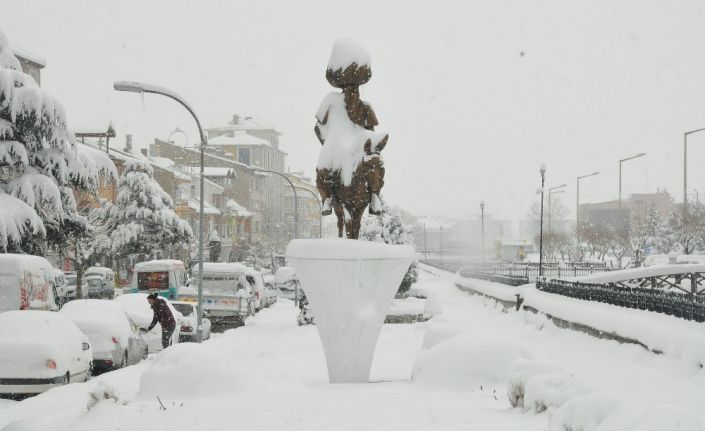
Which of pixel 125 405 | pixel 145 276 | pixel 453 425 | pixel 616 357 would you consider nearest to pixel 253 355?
pixel 616 357

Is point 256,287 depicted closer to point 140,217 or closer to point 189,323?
point 189,323

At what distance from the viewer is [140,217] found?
49.8 m

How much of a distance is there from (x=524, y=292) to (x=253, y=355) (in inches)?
588

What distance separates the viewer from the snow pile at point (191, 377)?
31.3 ft

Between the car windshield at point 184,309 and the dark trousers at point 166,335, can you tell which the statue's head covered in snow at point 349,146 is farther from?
the car windshield at point 184,309

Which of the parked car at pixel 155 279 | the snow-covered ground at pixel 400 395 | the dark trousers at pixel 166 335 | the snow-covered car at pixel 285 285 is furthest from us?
the snow-covered car at pixel 285 285

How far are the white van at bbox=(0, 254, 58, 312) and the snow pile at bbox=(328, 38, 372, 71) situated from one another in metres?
10.4

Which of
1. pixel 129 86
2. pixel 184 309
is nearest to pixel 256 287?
pixel 184 309

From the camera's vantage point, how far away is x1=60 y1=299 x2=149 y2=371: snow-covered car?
55.3ft

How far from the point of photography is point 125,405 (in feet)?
29.9

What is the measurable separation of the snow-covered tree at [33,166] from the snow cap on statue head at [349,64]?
13.9 metres

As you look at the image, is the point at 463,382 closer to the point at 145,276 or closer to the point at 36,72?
the point at 145,276

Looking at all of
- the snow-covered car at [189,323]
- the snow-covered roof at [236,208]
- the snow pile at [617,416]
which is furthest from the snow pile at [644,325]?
the snow-covered roof at [236,208]

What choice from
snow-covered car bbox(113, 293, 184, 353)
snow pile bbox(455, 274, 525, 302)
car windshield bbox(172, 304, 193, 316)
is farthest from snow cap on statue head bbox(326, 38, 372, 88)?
snow pile bbox(455, 274, 525, 302)
